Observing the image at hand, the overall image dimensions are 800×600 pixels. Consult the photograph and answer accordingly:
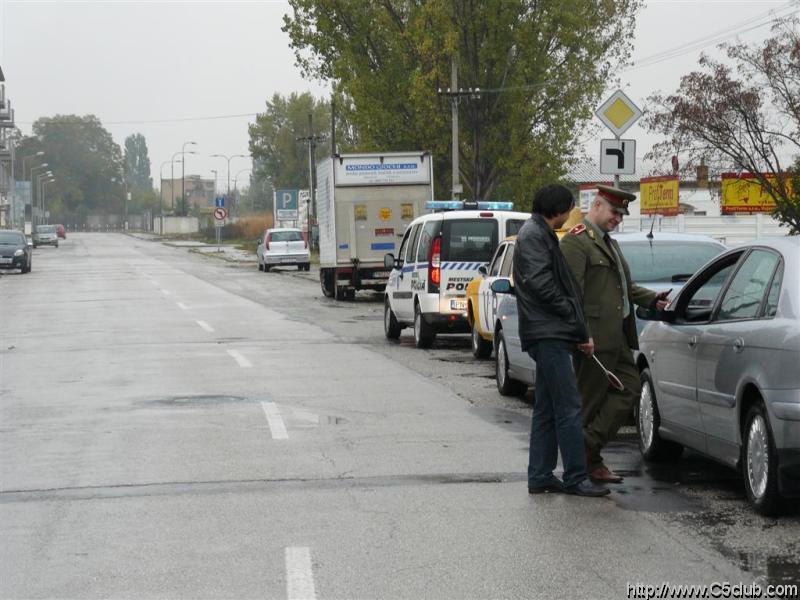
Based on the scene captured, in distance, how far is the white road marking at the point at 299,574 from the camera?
19.2 ft

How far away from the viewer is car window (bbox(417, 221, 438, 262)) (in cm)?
1864

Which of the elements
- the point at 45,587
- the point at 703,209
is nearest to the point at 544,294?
the point at 45,587

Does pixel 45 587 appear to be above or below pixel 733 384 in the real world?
below

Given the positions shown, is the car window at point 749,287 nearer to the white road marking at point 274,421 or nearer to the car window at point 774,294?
the car window at point 774,294

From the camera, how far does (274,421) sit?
11.4 metres

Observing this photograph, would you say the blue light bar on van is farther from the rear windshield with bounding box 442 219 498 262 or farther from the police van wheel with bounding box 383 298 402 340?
the rear windshield with bounding box 442 219 498 262

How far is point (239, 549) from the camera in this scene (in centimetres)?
671

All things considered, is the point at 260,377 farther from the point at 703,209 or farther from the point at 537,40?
the point at 703,209

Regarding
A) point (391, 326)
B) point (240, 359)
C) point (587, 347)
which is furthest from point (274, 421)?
point (391, 326)

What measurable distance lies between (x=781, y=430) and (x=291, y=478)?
10.6ft

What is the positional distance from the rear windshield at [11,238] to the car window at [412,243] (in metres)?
32.6

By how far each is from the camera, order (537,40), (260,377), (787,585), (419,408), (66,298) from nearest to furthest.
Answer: (787,585)
(419,408)
(260,377)
(66,298)
(537,40)

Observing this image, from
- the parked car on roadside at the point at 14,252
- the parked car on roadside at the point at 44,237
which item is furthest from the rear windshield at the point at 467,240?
the parked car on roadside at the point at 44,237

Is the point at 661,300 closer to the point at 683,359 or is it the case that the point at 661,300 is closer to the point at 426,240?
the point at 683,359
